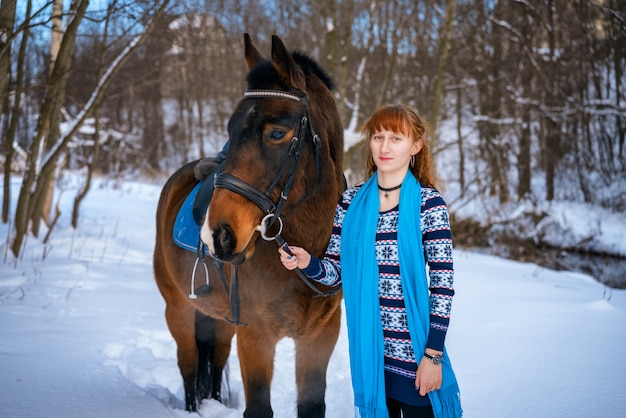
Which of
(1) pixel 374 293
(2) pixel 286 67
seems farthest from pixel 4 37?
(1) pixel 374 293

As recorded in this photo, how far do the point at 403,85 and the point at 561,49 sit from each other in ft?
18.2

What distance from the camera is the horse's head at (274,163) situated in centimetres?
169

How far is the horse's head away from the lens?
1.69 metres

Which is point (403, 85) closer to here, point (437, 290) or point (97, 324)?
point (97, 324)

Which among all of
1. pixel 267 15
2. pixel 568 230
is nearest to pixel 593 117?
pixel 568 230

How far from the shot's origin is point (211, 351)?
11.1 ft

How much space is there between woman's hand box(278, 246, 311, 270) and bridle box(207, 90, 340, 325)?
4 cm

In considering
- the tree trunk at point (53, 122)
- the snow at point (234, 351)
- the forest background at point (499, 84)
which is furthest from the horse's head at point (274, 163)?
the forest background at point (499, 84)

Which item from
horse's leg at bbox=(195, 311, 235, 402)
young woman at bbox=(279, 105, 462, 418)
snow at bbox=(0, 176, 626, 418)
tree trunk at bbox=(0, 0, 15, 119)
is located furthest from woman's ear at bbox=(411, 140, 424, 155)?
tree trunk at bbox=(0, 0, 15, 119)

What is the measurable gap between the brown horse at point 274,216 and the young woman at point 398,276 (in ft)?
0.76

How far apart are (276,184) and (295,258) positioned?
0.33m

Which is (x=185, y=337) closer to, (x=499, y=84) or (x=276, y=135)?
(x=276, y=135)

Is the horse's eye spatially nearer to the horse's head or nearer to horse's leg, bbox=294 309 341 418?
the horse's head

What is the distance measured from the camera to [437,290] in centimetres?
160
